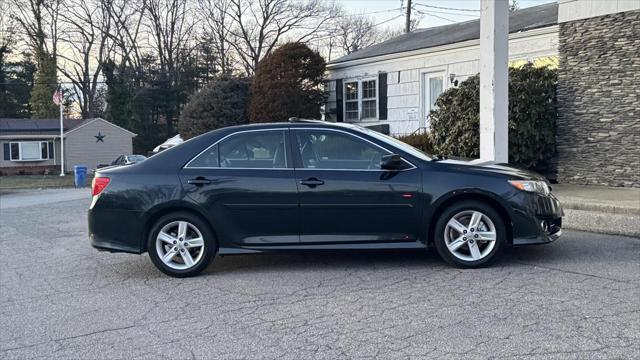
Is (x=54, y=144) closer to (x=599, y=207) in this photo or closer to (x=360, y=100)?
(x=360, y=100)

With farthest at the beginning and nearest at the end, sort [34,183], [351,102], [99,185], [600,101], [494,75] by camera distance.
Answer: [34,183]
[351,102]
[600,101]
[494,75]
[99,185]

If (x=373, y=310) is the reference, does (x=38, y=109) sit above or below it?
above

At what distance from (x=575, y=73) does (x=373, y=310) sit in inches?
359

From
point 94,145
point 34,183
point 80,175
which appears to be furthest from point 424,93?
point 94,145

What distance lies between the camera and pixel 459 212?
6.15m

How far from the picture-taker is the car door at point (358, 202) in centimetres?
612

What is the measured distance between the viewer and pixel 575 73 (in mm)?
12062

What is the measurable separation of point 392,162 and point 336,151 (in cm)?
63

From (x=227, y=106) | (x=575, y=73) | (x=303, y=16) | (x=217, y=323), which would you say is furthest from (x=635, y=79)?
(x=303, y=16)

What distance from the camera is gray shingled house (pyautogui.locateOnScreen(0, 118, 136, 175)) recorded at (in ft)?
137

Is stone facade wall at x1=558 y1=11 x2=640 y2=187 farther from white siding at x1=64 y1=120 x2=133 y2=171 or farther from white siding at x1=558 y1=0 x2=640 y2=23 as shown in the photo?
white siding at x1=64 y1=120 x2=133 y2=171

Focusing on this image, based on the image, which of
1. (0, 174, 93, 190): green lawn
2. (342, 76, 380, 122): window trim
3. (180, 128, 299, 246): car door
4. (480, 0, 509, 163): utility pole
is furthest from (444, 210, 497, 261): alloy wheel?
(0, 174, 93, 190): green lawn

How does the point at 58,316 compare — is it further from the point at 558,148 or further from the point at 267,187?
the point at 558,148

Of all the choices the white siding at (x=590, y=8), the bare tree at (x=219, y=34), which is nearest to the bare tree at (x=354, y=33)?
the bare tree at (x=219, y=34)
